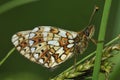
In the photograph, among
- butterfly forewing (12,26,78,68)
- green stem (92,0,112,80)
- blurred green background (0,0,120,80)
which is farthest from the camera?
blurred green background (0,0,120,80)

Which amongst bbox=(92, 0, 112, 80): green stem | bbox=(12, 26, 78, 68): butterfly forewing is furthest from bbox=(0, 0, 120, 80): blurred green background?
bbox=(92, 0, 112, 80): green stem

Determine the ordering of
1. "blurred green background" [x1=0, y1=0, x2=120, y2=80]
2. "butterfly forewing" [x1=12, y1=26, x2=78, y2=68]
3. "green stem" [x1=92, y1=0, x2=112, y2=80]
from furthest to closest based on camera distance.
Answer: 1. "blurred green background" [x1=0, y1=0, x2=120, y2=80]
2. "butterfly forewing" [x1=12, y1=26, x2=78, y2=68]
3. "green stem" [x1=92, y1=0, x2=112, y2=80]

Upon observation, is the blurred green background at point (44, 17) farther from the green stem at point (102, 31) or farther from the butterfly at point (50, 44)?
the green stem at point (102, 31)

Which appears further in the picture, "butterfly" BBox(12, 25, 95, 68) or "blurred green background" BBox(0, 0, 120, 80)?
"blurred green background" BBox(0, 0, 120, 80)

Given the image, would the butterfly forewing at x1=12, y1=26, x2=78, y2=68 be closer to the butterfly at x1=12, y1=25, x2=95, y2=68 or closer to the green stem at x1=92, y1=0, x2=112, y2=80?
the butterfly at x1=12, y1=25, x2=95, y2=68

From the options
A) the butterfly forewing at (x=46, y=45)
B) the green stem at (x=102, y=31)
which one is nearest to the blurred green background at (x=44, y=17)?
the butterfly forewing at (x=46, y=45)

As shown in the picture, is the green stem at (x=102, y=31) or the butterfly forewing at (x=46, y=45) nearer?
the green stem at (x=102, y=31)
